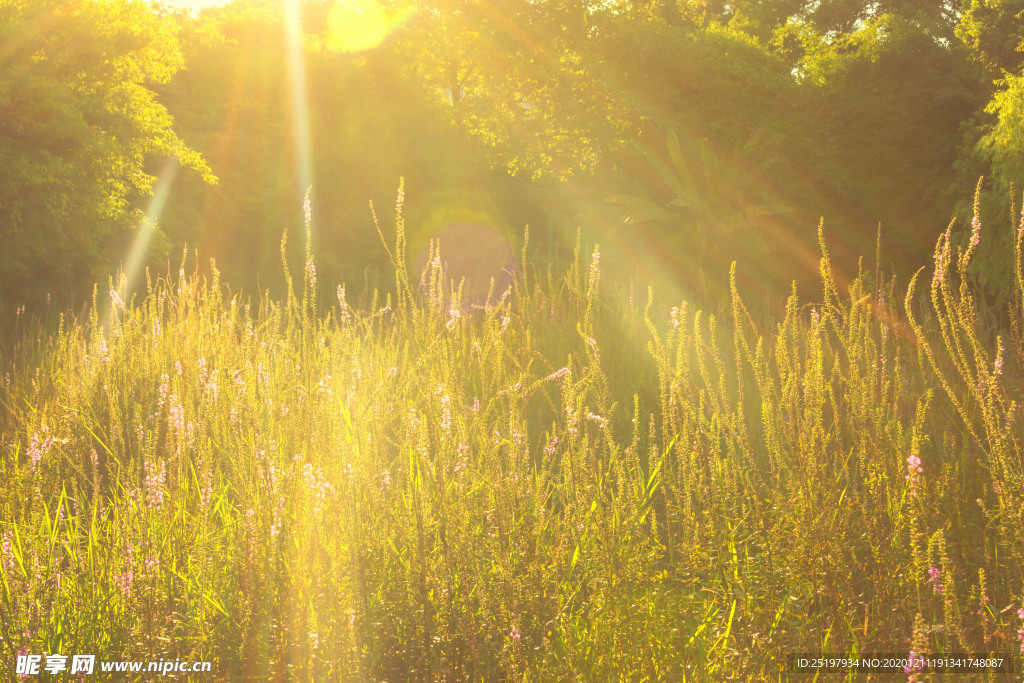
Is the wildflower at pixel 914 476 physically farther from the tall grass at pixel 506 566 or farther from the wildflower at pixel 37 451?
the wildflower at pixel 37 451

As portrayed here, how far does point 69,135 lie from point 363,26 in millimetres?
8978

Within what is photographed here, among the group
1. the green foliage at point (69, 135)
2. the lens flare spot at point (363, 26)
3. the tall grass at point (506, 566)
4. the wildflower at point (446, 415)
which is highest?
the lens flare spot at point (363, 26)

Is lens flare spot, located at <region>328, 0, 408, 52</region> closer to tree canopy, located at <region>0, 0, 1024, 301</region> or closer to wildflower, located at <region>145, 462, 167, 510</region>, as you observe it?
tree canopy, located at <region>0, 0, 1024, 301</region>

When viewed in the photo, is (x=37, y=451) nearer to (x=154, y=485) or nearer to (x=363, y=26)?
(x=154, y=485)

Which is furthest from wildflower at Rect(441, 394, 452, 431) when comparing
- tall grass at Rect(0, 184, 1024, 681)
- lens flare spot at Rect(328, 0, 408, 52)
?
lens flare spot at Rect(328, 0, 408, 52)

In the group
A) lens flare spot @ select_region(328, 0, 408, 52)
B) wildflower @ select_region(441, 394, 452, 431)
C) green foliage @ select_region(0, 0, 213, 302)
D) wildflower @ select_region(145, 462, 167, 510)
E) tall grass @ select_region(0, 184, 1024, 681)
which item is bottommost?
tall grass @ select_region(0, 184, 1024, 681)

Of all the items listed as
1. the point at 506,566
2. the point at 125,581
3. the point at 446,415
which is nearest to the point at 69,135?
the point at 446,415

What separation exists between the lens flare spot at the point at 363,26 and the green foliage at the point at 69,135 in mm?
6364

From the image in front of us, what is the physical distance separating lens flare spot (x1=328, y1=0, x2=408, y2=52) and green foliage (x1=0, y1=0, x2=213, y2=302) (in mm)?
6364

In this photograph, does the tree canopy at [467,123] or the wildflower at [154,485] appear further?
the tree canopy at [467,123]

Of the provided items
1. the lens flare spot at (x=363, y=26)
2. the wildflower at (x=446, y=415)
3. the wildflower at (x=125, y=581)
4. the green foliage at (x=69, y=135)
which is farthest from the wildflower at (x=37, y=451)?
the lens flare spot at (x=363, y=26)

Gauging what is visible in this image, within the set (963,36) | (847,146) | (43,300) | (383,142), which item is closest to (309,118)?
(383,142)

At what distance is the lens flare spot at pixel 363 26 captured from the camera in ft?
52.9

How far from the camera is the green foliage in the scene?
889cm
